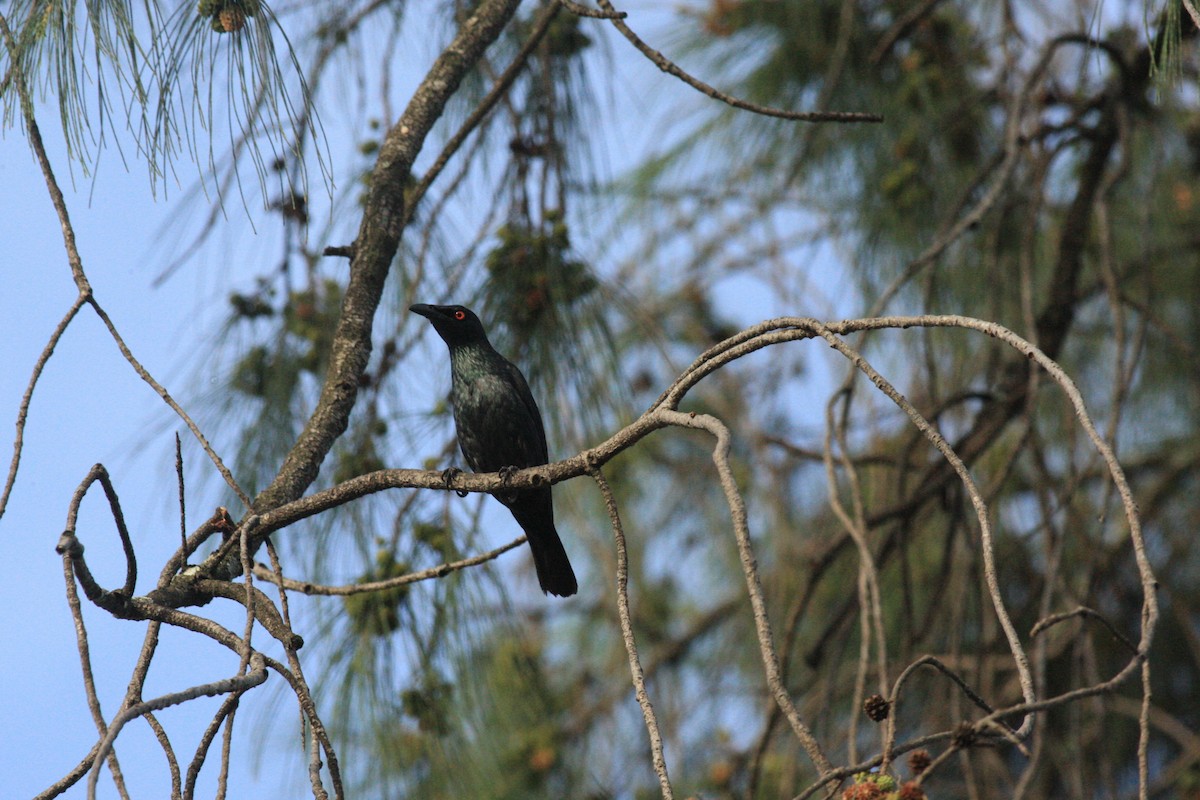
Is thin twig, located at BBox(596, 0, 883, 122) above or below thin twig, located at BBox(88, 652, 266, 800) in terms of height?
above

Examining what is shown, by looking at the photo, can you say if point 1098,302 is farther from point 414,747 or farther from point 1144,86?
point 414,747

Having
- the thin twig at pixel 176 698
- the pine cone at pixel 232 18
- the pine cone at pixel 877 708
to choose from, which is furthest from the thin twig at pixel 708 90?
the thin twig at pixel 176 698

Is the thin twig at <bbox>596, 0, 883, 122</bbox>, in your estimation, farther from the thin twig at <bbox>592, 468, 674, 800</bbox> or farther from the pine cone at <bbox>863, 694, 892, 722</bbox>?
the pine cone at <bbox>863, 694, 892, 722</bbox>

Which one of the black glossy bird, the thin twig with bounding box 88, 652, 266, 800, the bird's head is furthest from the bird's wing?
the thin twig with bounding box 88, 652, 266, 800

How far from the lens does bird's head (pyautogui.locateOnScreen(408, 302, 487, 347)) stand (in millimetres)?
3543

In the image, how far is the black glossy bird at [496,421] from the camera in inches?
143

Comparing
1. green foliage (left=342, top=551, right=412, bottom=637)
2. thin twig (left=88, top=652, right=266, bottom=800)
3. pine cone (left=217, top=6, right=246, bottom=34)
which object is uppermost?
pine cone (left=217, top=6, right=246, bottom=34)

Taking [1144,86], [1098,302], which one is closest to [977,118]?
[1144,86]

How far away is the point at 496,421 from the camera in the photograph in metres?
3.66

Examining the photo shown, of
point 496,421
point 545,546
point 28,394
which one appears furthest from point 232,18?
point 545,546

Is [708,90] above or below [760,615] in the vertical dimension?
above

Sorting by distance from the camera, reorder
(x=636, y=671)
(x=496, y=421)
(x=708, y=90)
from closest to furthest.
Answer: (x=636, y=671)
(x=708, y=90)
(x=496, y=421)

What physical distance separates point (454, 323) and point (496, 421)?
32 cm

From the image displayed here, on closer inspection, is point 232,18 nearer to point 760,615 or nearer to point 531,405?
point 760,615
